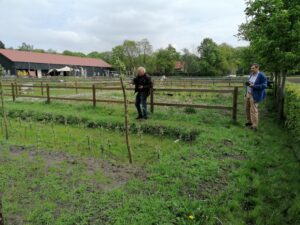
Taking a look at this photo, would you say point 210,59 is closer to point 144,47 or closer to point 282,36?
point 144,47

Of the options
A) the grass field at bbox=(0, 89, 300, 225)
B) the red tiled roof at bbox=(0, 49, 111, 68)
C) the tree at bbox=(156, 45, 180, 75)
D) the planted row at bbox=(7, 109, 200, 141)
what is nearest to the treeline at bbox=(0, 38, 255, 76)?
the tree at bbox=(156, 45, 180, 75)

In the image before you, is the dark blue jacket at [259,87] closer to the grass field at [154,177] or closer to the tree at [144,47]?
the grass field at [154,177]

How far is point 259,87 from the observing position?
6.48 meters

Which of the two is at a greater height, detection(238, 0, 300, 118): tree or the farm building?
the farm building

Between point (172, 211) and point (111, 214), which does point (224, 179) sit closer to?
point (172, 211)

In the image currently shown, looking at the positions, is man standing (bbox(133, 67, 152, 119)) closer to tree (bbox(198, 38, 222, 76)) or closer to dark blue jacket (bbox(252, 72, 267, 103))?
dark blue jacket (bbox(252, 72, 267, 103))

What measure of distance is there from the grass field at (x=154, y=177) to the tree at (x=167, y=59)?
52.6m

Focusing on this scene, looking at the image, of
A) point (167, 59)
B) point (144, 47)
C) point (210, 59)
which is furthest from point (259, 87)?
point (144, 47)

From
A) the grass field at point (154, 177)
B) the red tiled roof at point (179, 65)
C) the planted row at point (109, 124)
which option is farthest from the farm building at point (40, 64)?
the grass field at point (154, 177)

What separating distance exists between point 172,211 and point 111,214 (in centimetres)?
73

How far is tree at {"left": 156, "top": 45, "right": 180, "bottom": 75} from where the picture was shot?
58156mm

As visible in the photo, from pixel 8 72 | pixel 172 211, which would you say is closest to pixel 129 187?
pixel 172 211

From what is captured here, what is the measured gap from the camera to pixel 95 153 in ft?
17.6

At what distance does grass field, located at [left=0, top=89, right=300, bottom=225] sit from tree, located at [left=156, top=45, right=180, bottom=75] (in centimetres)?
5257
